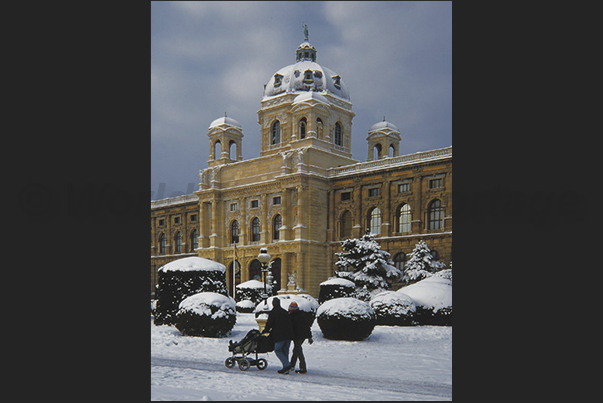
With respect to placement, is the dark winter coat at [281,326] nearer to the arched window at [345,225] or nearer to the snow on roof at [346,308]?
the snow on roof at [346,308]

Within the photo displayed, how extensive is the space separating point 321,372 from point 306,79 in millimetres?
44052

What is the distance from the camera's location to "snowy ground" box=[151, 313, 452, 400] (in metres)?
8.07

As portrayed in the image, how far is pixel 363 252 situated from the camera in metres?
34.7

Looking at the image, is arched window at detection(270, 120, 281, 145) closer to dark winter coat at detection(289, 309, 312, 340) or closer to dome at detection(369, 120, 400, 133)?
dome at detection(369, 120, 400, 133)

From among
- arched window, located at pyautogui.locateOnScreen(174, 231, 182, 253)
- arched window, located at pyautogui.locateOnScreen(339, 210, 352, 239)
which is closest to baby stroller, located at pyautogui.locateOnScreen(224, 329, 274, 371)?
arched window, located at pyautogui.locateOnScreen(339, 210, 352, 239)

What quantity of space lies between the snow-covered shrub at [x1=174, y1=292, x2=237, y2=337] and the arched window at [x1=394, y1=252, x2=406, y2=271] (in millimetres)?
26939

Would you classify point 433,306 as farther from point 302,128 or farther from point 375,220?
point 302,128

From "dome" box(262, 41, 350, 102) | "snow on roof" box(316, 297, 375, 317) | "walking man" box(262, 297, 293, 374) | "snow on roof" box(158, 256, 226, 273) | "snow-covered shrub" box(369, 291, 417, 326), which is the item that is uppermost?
"dome" box(262, 41, 350, 102)

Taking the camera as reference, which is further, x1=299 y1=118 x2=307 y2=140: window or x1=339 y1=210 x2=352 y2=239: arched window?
x1=299 y1=118 x2=307 y2=140: window

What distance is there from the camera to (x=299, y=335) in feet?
34.9

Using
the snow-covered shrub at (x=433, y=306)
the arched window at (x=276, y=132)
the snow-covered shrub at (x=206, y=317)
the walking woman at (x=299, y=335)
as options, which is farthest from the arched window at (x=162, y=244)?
the walking woman at (x=299, y=335)

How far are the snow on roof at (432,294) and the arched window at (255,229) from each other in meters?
27.3
